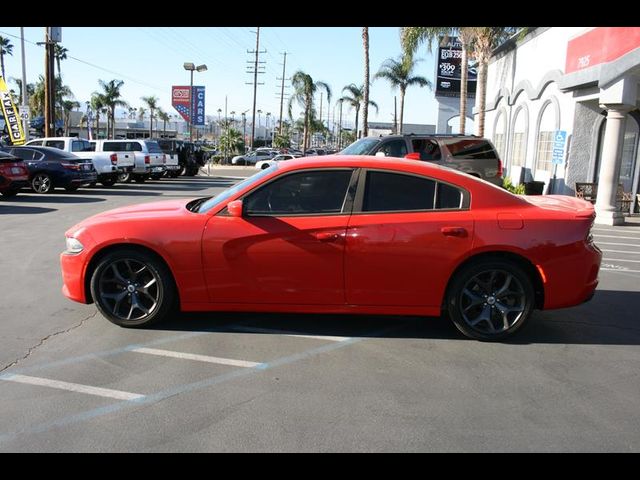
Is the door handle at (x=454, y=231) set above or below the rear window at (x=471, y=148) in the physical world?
below

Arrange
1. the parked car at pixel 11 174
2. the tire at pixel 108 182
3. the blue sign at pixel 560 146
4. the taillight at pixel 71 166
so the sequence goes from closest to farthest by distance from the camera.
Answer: the parked car at pixel 11 174, the blue sign at pixel 560 146, the taillight at pixel 71 166, the tire at pixel 108 182

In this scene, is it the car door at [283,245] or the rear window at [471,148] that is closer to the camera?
the car door at [283,245]

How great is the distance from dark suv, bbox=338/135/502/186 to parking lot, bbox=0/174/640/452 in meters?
7.16

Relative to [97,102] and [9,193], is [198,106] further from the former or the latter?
[9,193]

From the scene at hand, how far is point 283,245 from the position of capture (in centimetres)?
496

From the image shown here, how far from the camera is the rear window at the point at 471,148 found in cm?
1312

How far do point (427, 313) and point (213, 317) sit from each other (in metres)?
2.09

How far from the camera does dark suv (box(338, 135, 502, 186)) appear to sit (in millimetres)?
13039

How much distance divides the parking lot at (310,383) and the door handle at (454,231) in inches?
38.1

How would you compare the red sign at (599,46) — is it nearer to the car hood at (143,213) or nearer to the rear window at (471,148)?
the rear window at (471,148)

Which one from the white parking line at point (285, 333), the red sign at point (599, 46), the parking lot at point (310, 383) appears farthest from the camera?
the red sign at point (599, 46)

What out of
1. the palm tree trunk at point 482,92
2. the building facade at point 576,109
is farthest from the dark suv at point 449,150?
the palm tree trunk at point 482,92
